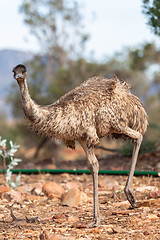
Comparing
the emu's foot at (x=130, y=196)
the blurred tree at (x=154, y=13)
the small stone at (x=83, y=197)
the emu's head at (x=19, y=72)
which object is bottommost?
the emu's foot at (x=130, y=196)

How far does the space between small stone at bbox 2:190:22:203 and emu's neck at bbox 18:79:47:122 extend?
2.36 m

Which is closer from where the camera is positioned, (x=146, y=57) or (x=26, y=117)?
(x=26, y=117)

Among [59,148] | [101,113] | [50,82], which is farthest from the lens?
[59,148]

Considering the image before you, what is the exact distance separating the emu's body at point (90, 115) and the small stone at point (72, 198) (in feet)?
3.55

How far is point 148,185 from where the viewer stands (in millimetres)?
6555

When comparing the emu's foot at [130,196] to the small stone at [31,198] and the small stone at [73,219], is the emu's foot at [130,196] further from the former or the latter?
the small stone at [31,198]

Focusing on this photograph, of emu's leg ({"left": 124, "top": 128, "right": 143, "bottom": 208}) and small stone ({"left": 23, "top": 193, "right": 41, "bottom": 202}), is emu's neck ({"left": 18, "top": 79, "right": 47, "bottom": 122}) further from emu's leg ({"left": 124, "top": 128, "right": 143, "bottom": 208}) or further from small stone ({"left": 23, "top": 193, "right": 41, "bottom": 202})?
small stone ({"left": 23, "top": 193, "right": 41, "bottom": 202})

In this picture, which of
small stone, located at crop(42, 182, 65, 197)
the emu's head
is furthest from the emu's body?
small stone, located at crop(42, 182, 65, 197)

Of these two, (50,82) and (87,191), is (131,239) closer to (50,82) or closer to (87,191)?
(87,191)

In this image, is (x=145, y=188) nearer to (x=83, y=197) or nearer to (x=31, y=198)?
(x=83, y=197)

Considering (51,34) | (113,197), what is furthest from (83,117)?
(51,34)

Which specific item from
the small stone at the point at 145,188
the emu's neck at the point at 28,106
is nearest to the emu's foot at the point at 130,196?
the small stone at the point at 145,188

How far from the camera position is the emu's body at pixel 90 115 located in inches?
159

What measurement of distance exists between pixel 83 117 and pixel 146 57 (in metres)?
8.38
